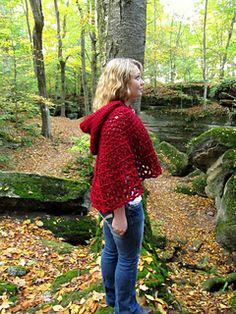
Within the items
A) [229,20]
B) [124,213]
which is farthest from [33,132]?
[229,20]

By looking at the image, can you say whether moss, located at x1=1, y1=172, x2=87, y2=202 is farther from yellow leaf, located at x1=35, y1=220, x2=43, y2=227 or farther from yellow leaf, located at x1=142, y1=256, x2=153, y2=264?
yellow leaf, located at x1=142, y1=256, x2=153, y2=264

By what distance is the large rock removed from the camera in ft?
18.2

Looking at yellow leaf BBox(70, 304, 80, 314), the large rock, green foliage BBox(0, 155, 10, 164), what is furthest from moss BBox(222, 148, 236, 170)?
→ green foliage BBox(0, 155, 10, 164)

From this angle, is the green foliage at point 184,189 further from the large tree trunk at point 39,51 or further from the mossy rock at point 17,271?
the mossy rock at point 17,271

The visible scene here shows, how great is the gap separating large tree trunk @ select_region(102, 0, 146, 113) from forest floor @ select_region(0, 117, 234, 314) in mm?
2547

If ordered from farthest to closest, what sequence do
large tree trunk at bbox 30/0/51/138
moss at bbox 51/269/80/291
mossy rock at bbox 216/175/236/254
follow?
large tree trunk at bbox 30/0/51/138
mossy rock at bbox 216/175/236/254
moss at bbox 51/269/80/291

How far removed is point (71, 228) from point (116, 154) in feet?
13.3

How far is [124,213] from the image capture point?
1965mm

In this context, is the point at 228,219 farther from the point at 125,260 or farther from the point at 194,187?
the point at 125,260

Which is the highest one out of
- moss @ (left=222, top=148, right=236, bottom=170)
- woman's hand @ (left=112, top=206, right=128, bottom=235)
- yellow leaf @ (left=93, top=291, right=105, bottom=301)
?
woman's hand @ (left=112, top=206, right=128, bottom=235)

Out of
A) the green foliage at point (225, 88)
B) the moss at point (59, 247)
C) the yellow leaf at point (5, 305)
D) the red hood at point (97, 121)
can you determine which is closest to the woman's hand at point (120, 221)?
the red hood at point (97, 121)

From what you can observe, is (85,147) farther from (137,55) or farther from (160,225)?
(137,55)

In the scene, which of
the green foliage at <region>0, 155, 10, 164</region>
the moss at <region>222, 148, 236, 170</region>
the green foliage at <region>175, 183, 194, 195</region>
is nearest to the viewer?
the moss at <region>222, 148, 236, 170</region>

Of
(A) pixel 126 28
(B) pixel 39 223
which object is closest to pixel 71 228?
(B) pixel 39 223
